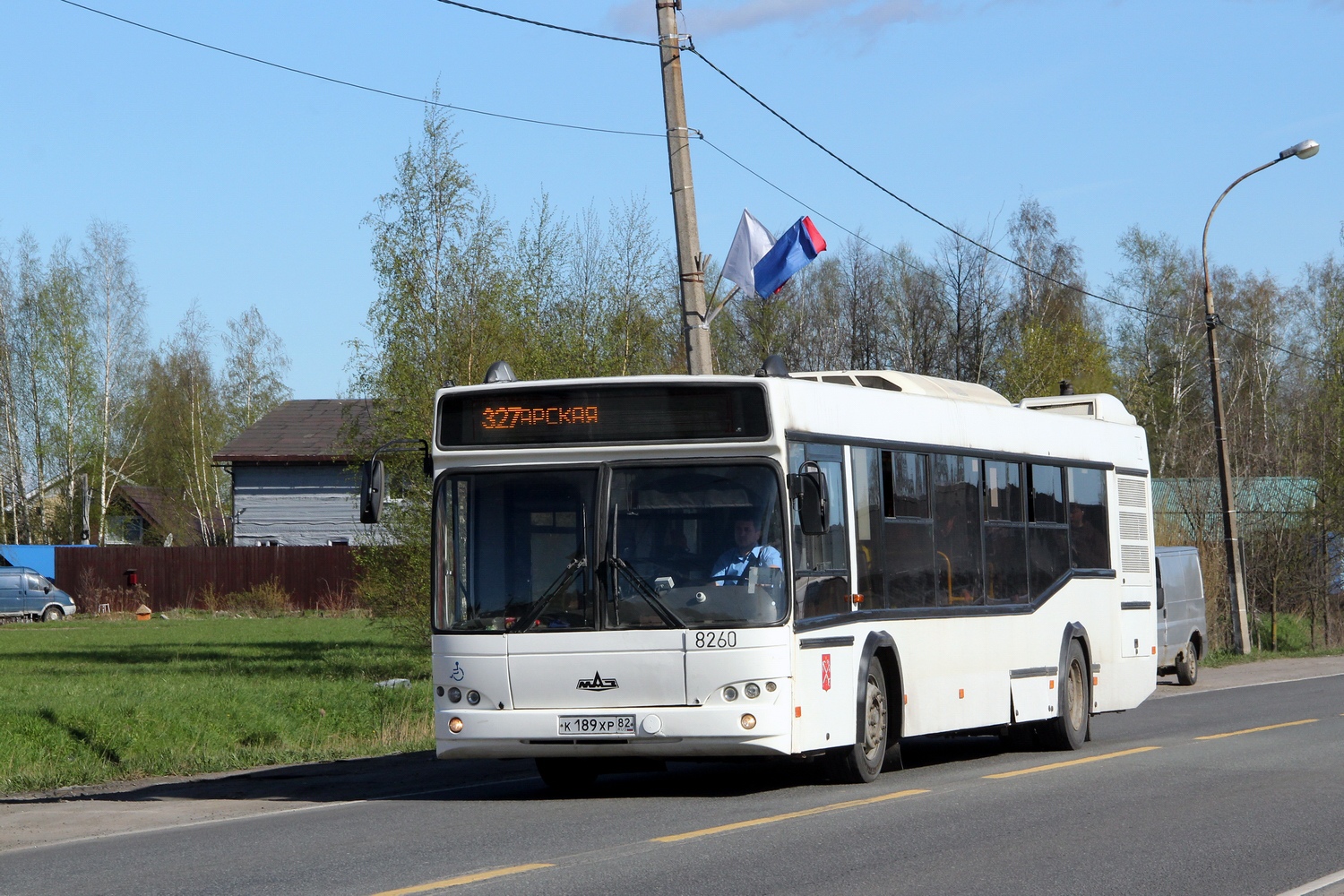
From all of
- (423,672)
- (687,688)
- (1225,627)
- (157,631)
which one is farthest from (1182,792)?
(157,631)

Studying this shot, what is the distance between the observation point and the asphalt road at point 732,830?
27.6 feet

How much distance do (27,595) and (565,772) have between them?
4923 cm

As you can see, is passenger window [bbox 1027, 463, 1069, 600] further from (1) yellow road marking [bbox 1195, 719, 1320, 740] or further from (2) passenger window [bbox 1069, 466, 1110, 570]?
(1) yellow road marking [bbox 1195, 719, 1320, 740]

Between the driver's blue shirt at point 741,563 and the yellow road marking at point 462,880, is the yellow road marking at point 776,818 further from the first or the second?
the driver's blue shirt at point 741,563

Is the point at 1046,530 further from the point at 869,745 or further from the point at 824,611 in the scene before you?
the point at 824,611

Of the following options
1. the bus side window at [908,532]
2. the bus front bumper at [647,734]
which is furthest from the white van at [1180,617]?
the bus front bumper at [647,734]

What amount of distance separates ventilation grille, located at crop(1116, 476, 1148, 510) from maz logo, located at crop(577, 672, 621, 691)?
314 inches

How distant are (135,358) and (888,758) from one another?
70906 millimetres

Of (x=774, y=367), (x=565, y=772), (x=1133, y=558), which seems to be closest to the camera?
(x=774, y=367)

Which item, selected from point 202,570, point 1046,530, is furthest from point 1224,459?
point 202,570

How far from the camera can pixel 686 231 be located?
18047 millimetres

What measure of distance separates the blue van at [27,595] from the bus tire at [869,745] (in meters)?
50.0

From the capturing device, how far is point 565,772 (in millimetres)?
13250

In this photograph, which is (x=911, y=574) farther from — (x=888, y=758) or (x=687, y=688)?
(x=687, y=688)
